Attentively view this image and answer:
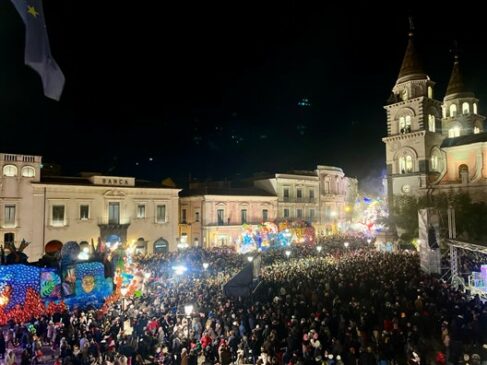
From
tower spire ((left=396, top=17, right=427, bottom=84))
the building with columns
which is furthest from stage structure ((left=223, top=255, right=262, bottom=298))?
tower spire ((left=396, top=17, right=427, bottom=84))

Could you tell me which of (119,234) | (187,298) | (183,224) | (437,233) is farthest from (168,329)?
(183,224)

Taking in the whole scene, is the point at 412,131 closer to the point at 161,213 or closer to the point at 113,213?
the point at 161,213

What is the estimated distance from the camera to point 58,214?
28.9m

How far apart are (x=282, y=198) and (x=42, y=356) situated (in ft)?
114

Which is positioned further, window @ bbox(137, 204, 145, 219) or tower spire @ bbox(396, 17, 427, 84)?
tower spire @ bbox(396, 17, 427, 84)

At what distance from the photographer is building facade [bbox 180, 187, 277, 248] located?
38469mm

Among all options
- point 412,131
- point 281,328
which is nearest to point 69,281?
point 281,328

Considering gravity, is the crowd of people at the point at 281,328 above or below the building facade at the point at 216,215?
below

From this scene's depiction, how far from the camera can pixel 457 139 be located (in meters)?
37.1

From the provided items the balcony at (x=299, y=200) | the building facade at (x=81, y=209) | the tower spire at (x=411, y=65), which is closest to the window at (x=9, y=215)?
the building facade at (x=81, y=209)

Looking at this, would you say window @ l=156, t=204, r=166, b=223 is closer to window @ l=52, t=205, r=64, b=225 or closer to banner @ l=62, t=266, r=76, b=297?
window @ l=52, t=205, r=64, b=225

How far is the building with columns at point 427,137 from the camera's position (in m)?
35.8

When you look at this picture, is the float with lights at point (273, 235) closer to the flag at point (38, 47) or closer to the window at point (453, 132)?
the window at point (453, 132)

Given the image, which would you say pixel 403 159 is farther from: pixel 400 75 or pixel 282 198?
pixel 282 198
